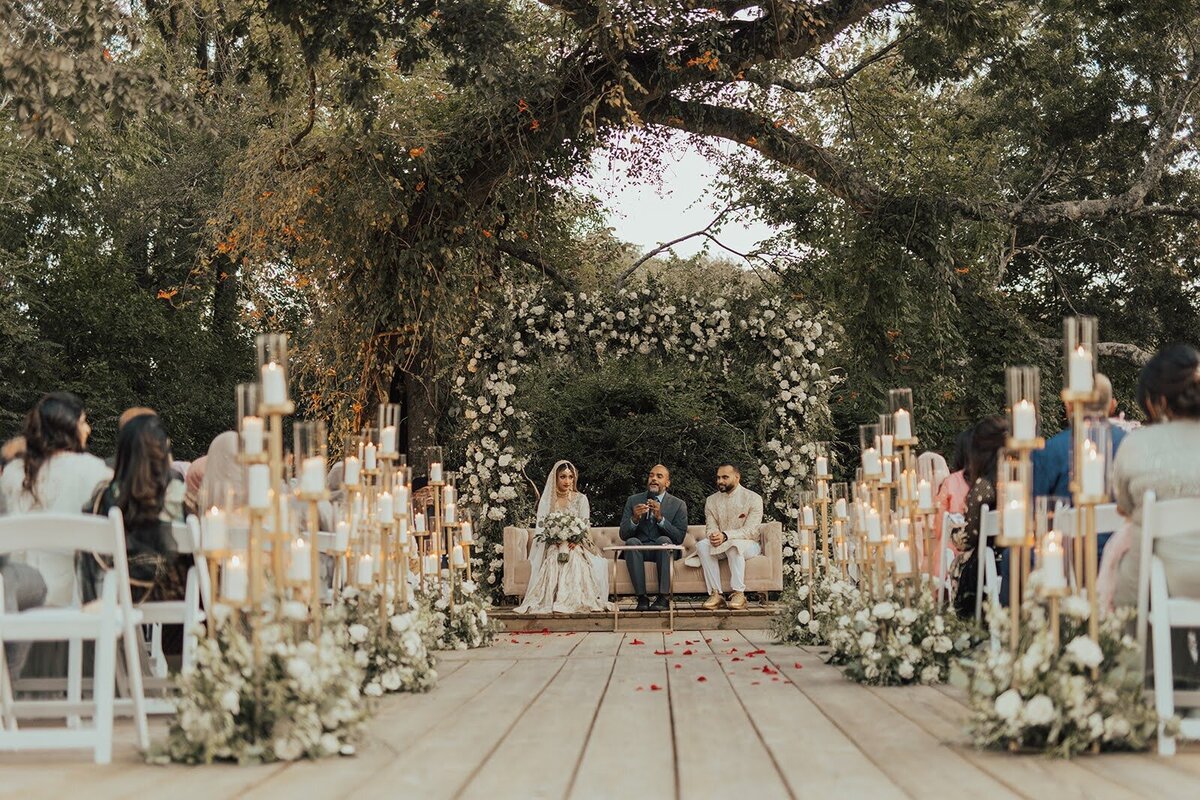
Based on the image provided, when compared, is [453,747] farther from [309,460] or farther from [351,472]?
[351,472]

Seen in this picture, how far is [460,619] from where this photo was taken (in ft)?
31.2

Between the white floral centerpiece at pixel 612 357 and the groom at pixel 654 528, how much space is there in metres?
1.61

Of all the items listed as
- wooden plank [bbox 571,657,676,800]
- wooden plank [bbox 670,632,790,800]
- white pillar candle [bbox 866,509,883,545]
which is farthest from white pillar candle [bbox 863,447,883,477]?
wooden plank [bbox 571,657,676,800]

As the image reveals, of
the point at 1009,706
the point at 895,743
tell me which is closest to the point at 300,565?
the point at 895,743

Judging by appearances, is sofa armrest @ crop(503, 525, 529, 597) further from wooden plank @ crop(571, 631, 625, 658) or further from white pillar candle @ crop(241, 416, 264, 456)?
white pillar candle @ crop(241, 416, 264, 456)

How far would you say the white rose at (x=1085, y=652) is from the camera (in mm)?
4109

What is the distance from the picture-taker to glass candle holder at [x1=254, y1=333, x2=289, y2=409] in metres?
4.29

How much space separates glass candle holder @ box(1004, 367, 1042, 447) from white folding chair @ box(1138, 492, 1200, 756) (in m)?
0.39

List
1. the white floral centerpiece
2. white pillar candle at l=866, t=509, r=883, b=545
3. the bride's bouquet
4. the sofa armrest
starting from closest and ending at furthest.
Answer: white pillar candle at l=866, t=509, r=883, b=545 → the bride's bouquet → the sofa armrest → the white floral centerpiece

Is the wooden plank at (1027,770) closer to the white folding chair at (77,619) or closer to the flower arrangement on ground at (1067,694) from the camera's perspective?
the flower arrangement on ground at (1067,694)

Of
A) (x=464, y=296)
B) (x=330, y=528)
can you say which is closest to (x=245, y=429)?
(x=330, y=528)

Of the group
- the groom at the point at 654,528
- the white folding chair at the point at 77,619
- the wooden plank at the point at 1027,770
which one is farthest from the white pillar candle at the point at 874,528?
the groom at the point at 654,528

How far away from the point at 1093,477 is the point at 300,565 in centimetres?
236

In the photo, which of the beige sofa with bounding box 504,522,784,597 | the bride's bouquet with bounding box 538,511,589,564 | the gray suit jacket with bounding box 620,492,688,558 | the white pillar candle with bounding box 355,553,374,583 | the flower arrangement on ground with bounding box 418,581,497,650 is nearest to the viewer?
the white pillar candle with bounding box 355,553,374,583
